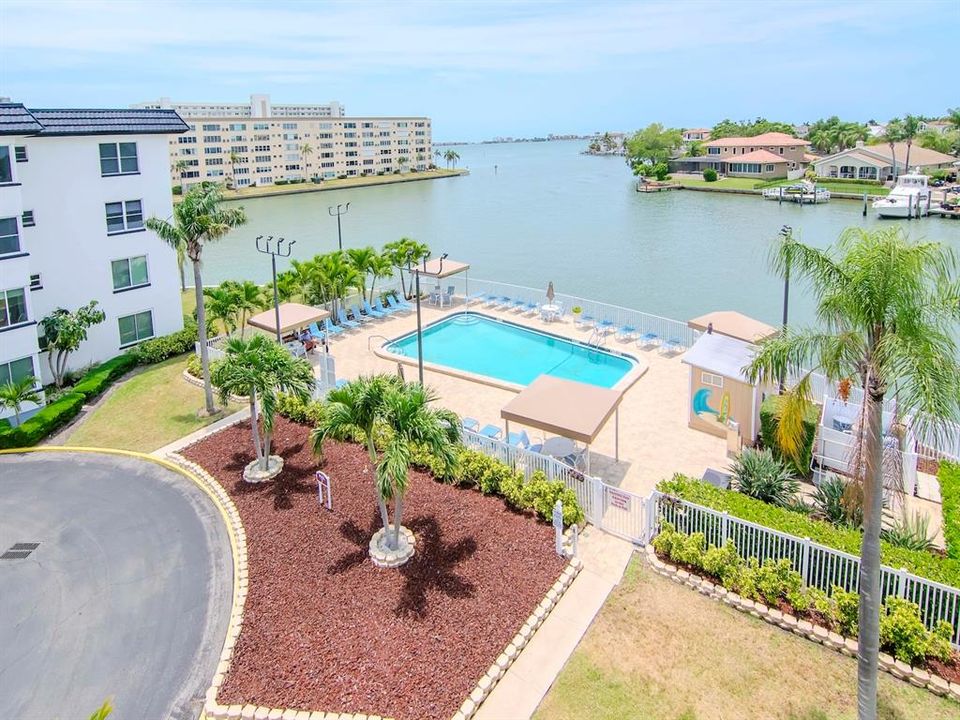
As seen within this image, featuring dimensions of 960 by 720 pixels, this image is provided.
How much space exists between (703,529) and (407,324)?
18013 mm

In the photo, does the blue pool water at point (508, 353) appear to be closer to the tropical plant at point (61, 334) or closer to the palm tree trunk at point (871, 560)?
the tropical plant at point (61, 334)

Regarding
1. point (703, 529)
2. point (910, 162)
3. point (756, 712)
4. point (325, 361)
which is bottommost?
point (756, 712)

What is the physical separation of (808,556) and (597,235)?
164ft

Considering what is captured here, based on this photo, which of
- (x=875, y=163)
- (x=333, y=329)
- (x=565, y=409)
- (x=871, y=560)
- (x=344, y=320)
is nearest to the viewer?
(x=871, y=560)

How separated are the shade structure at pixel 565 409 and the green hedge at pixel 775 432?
3562 millimetres

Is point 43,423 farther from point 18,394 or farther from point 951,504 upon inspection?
point 951,504

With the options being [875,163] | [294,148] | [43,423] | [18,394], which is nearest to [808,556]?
[43,423]

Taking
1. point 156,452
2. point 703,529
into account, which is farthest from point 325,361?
point 703,529

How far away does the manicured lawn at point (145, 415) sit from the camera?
18859 mm

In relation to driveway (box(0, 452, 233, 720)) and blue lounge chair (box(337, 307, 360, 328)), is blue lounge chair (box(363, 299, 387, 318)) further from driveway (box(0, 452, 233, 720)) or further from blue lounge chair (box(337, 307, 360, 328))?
driveway (box(0, 452, 233, 720))

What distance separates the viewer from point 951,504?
12.5m

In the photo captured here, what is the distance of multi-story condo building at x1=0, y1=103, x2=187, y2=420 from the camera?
19844mm

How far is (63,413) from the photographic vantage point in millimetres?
19797

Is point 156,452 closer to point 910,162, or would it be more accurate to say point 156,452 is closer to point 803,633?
point 803,633
